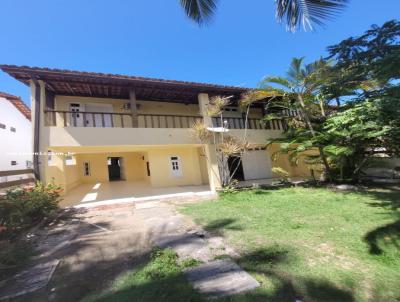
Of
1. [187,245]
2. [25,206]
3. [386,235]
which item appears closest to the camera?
[187,245]

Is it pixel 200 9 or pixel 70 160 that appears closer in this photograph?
pixel 200 9

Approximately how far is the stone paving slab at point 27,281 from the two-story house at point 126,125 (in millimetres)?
6422

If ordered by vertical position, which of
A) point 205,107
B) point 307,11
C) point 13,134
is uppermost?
point 13,134

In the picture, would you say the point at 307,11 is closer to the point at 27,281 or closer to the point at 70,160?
the point at 27,281

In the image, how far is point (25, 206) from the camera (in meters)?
6.54

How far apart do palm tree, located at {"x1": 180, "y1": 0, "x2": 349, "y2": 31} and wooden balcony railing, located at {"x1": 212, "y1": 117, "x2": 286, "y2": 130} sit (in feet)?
29.9

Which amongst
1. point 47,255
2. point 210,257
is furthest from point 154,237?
point 47,255

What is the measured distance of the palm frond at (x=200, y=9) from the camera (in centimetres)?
457

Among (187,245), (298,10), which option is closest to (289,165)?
(187,245)

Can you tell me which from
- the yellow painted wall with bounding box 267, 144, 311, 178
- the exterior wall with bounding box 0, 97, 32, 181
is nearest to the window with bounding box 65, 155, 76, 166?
the exterior wall with bounding box 0, 97, 32, 181

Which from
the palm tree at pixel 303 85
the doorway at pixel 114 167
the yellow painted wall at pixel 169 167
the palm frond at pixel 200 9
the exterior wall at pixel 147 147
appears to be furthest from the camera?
the doorway at pixel 114 167

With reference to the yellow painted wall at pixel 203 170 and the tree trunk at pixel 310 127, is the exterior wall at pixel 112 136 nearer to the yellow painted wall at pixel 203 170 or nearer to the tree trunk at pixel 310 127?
the yellow painted wall at pixel 203 170

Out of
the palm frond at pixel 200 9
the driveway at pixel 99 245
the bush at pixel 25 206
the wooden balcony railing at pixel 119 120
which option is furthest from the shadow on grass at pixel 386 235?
the wooden balcony railing at pixel 119 120

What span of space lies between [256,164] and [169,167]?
20.6 ft
